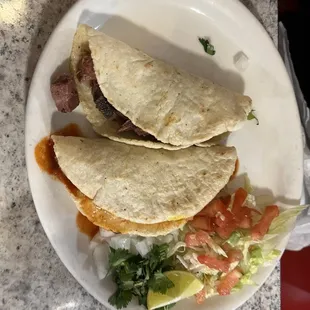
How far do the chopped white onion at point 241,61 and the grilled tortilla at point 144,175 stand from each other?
30cm

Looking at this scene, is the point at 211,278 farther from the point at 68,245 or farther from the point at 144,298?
the point at 68,245

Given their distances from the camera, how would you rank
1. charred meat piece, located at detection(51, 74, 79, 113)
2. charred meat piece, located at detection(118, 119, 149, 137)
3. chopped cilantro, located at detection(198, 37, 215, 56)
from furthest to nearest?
chopped cilantro, located at detection(198, 37, 215, 56), charred meat piece, located at detection(118, 119, 149, 137), charred meat piece, located at detection(51, 74, 79, 113)

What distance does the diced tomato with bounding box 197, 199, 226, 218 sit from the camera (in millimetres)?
1902

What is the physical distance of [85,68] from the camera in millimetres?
1728

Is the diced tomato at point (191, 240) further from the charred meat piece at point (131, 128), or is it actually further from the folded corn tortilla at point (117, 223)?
the charred meat piece at point (131, 128)

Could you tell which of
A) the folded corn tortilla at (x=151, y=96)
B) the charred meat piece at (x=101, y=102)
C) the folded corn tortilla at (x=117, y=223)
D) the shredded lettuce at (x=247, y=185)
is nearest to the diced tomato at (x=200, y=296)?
the folded corn tortilla at (x=117, y=223)

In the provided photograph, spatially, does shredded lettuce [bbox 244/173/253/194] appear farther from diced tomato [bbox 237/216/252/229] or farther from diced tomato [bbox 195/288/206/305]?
Result: diced tomato [bbox 195/288/206/305]

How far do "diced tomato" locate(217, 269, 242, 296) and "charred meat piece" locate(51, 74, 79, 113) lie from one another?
2.57ft

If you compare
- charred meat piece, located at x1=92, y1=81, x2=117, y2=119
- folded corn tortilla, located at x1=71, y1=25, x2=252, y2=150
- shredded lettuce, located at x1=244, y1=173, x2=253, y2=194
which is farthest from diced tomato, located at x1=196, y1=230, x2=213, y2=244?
charred meat piece, located at x1=92, y1=81, x2=117, y2=119

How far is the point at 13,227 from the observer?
1.82 m

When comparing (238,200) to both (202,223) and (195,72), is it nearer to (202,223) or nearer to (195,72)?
(202,223)

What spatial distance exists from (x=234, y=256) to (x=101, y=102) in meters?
0.69

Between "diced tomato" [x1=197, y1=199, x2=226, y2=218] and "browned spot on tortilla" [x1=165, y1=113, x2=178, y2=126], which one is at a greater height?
"browned spot on tortilla" [x1=165, y1=113, x2=178, y2=126]

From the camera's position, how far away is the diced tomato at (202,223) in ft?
6.28
